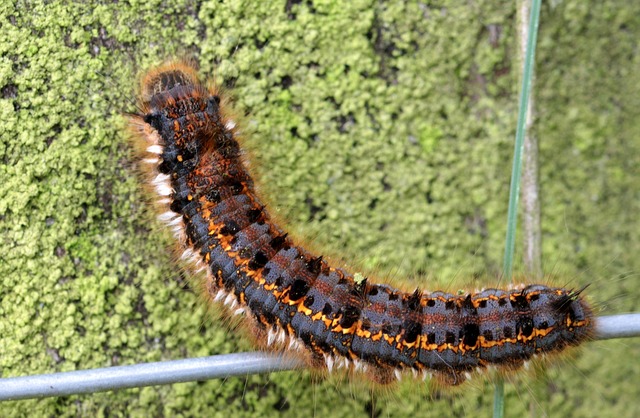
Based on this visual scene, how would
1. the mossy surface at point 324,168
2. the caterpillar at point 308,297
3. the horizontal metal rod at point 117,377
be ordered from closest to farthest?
the horizontal metal rod at point 117,377
the caterpillar at point 308,297
the mossy surface at point 324,168

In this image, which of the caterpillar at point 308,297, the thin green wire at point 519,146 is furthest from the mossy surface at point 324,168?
the thin green wire at point 519,146

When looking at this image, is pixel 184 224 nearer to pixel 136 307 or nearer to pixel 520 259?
pixel 136 307

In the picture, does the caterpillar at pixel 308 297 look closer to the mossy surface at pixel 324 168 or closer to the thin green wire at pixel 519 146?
the thin green wire at pixel 519 146

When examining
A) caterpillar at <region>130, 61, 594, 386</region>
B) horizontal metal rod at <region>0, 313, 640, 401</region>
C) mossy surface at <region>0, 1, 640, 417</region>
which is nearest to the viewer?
horizontal metal rod at <region>0, 313, 640, 401</region>

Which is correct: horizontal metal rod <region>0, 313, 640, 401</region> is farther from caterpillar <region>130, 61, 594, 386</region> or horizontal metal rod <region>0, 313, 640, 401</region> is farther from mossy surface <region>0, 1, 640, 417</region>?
mossy surface <region>0, 1, 640, 417</region>

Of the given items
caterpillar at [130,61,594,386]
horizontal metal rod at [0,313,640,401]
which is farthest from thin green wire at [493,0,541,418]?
horizontal metal rod at [0,313,640,401]

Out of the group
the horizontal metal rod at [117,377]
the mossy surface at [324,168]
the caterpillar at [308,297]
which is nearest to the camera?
the horizontal metal rod at [117,377]

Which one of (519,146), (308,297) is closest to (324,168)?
(308,297)
